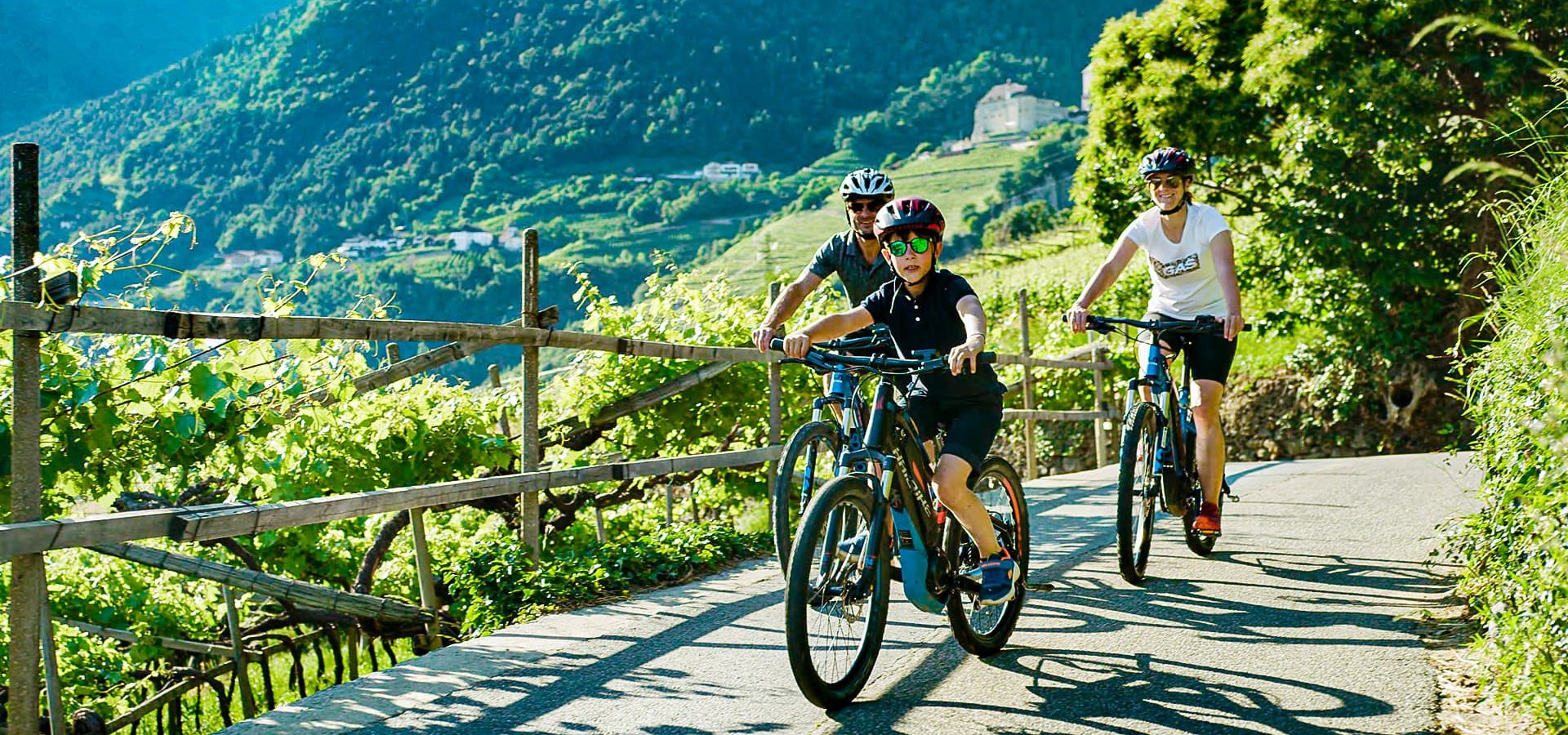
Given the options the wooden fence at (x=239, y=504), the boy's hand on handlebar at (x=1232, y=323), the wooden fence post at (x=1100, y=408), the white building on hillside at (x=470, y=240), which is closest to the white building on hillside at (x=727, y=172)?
the white building on hillside at (x=470, y=240)

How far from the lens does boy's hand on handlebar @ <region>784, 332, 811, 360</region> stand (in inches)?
168

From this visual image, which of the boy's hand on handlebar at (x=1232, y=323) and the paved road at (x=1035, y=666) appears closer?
the paved road at (x=1035, y=666)

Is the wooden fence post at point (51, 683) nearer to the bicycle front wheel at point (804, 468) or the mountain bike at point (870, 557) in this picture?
the mountain bike at point (870, 557)

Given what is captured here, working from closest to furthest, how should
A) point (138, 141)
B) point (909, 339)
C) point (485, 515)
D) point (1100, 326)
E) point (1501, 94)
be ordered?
1. point (909, 339)
2. point (1100, 326)
3. point (485, 515)
4. point (1501, 94)
5. point (138, 141)

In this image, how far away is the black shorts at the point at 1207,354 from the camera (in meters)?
6.22

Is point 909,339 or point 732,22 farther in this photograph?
point 732,22

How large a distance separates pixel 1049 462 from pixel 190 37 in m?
170

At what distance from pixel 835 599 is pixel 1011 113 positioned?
6331 inches

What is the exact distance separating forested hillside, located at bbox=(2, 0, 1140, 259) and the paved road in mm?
110074

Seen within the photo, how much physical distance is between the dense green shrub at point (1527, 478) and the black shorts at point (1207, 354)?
1409 mm

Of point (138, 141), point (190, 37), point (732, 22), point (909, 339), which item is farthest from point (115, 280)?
point (190, 37)

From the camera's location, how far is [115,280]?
20.9 ft

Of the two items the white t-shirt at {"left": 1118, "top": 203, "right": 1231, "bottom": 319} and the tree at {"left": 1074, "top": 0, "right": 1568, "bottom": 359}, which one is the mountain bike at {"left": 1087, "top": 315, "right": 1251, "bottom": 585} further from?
the tree at {"left": 1074, "top": 0, "right": 1568, "bottom": 359}

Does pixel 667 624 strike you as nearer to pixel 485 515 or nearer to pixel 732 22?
pixel 485 515
